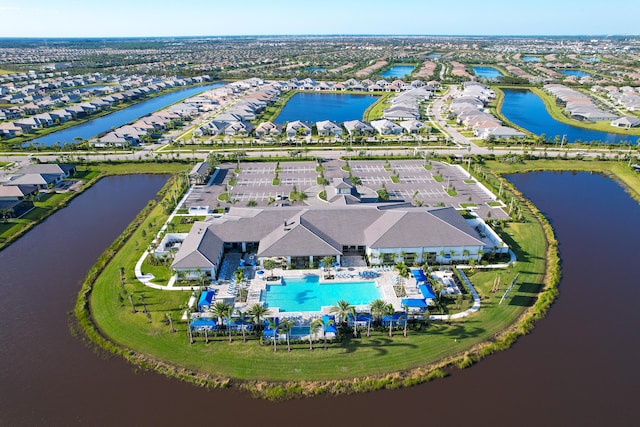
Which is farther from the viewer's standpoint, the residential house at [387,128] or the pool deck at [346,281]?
the residential house at [387,128]

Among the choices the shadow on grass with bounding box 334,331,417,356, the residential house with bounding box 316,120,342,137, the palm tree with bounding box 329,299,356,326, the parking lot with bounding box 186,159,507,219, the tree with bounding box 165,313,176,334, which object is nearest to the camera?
the shadow on grass with bounding box 334,331,417,356

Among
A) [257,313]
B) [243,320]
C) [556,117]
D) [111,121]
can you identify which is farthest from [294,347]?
[556,117]

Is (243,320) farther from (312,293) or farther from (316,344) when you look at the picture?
(312,293)

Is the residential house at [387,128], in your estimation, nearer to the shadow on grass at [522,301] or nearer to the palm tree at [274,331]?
the shadow on grass at [522,301]

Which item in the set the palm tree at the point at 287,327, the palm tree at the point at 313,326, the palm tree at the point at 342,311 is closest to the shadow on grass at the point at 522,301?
the palm tree at the point at 342,311

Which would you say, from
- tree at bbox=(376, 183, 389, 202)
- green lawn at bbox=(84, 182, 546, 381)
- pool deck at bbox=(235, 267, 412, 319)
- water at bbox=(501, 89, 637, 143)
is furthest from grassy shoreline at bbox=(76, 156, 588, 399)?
water at bbox=(501, 89, 637, 143)

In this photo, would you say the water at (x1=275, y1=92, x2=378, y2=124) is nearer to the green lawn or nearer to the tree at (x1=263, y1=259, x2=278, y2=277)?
the tree at (x1=263, y1=259, x2=278, y2=277)

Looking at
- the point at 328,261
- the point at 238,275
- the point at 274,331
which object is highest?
the point at 328,261
